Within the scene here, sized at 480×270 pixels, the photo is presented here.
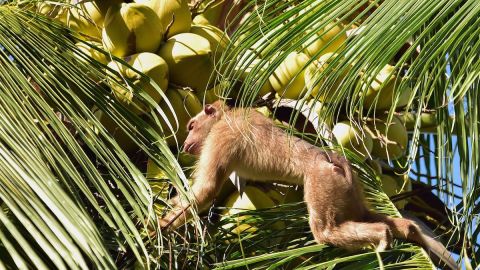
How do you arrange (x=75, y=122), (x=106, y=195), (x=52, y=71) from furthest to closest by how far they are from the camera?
(x=52, y=71)
(x=75, y=122)
(x=106, y=195)

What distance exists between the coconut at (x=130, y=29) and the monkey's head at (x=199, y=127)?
0.43 meters

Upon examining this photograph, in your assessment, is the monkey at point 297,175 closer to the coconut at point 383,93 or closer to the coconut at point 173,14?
the coconut at point 383,93

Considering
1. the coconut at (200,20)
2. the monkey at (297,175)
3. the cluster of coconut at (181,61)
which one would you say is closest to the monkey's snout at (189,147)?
the monkey at (297,175)

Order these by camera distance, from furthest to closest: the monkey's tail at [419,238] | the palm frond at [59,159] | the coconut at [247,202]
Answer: the coconut at [247,202], the monkey's tail at [419,238], the palm frond at [59,159]

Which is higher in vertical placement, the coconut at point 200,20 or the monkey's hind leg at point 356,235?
the coconut at point 200,20

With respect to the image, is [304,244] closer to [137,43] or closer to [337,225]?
[337,225]

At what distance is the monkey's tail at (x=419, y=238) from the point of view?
371cm

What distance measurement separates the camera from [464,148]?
10.4 feet

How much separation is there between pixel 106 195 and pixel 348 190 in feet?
4.94

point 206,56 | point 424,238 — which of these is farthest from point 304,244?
point 206,56

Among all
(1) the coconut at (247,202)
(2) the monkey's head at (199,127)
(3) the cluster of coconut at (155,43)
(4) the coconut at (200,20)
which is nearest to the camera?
(1) the coconut at (247,202)

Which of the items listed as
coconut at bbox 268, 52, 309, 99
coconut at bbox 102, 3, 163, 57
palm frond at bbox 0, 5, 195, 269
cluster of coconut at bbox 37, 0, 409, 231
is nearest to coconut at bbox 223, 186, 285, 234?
cluster of coconut at bbox 37, 0, 409, 231

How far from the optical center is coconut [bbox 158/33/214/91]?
4.17 m

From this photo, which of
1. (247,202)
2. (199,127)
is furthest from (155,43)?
(247,202)
